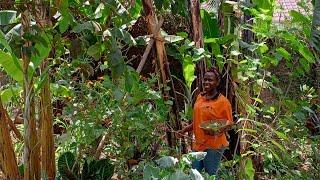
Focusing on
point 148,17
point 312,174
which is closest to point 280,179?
point 312,174

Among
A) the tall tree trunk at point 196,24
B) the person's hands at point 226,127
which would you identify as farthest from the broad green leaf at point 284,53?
the person's hands at point 226,127

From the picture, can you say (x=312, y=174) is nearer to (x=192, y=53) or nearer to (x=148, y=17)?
(x=192, y=53)

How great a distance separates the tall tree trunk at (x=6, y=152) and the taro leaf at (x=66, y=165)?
0.29m

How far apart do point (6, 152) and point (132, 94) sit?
878 mm

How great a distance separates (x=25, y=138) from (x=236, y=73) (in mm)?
1701

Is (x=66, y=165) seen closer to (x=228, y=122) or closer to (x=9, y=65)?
(x=9, y=65)

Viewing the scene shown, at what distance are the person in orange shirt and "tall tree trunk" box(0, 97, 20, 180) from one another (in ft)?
4.13

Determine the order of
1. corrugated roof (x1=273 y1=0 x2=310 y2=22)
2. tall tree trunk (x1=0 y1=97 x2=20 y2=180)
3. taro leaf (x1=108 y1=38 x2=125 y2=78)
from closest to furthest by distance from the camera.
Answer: taro leaf (x1=108 y1=38 x2=125 y2=78) → tall tree trunk (x1=0 y1=97 x2=20 y2=180) → corrugated roof (x1=273 y1=0 x2=310 y2=22)

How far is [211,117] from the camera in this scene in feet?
11.6

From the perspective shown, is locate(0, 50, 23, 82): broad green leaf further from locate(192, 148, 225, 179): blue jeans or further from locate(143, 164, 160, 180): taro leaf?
locate(192, 148, 225, 179): blue jeans

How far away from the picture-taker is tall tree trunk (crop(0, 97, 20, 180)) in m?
3.16

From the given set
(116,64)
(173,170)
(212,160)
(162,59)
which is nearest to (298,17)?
(162,59)

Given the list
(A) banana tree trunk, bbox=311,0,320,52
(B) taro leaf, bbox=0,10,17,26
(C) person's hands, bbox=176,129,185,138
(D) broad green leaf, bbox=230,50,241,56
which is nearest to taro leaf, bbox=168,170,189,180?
(B) taro leaf, bbox=0,10,17,26

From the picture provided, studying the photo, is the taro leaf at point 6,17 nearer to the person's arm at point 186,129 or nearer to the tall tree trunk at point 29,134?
the tall tree trunk at point 29,134
